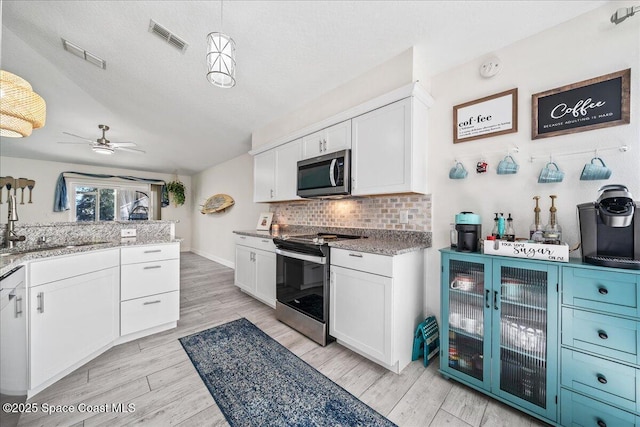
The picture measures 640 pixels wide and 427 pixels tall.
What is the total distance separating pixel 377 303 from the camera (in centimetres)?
183

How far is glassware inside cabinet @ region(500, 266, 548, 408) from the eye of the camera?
1.39 m

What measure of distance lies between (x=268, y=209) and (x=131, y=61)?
103 inches

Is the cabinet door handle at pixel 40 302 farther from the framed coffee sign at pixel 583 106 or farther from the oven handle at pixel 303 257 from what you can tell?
the framed coffee sign at pixel 583 106

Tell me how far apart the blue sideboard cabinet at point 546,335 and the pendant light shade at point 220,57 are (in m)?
1.93

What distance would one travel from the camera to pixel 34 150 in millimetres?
5016

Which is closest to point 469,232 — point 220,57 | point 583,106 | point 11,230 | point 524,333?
point 524,333

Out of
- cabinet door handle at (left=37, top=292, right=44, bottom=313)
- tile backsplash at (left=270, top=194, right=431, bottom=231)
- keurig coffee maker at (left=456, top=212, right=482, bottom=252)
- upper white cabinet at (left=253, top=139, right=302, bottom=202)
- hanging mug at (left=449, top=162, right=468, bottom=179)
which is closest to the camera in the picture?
cabinet door handle at (left=37, top=292, right=44, bottom=313)

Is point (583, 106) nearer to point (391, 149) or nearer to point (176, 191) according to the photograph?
point (391, 149)

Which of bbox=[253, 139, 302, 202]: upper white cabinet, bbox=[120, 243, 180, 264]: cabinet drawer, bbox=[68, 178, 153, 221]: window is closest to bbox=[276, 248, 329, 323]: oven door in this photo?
bbox=[253, 139, 302, 202]: upper white cabinet

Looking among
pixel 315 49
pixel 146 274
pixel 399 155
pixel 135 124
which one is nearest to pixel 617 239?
pixel 399 155

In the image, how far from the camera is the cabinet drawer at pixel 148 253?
2.19m

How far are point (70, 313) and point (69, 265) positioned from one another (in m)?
0.36

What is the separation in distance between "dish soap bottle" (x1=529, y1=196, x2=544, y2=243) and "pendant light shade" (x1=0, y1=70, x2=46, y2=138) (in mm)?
3392

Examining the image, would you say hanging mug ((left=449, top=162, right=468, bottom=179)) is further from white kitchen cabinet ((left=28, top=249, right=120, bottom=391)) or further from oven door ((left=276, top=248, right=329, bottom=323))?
white kitchen cabinet ((left=28, top=249, right=120, bottom=391))
